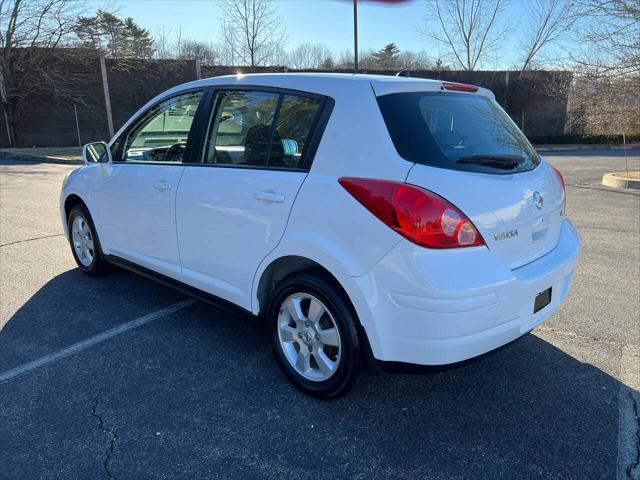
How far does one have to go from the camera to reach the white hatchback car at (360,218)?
2354 millimetres

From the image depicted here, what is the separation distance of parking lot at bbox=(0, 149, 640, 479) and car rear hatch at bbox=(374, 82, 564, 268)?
87 cm

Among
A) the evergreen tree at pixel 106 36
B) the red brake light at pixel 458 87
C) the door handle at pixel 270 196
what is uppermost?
the evergreen tree at pixel 106 36

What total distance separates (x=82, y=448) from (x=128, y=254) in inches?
77.4

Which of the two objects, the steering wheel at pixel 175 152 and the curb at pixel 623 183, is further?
the curb at pixel 623 183

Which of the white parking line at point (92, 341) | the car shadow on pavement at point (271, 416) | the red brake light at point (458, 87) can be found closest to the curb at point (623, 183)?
the car shadow on pavement at point (271, 416)

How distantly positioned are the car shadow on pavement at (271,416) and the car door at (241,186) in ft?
1.93

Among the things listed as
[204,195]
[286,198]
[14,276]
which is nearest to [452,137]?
[286,198]

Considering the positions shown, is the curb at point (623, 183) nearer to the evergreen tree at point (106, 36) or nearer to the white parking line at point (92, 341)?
the white parking line at point (92, 341)

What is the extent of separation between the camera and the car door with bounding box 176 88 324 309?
9.39 ft

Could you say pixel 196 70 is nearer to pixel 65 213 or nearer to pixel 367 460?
pixel 65 213

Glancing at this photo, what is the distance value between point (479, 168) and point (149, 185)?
7.83 feet

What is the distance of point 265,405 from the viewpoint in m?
2.85

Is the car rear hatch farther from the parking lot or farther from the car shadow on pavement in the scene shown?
the parking lot

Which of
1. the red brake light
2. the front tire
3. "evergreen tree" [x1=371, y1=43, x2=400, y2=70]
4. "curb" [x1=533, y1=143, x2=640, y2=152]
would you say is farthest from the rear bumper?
"evergreen tree" [x1=371, y1=43, x2=400, y2=70]
